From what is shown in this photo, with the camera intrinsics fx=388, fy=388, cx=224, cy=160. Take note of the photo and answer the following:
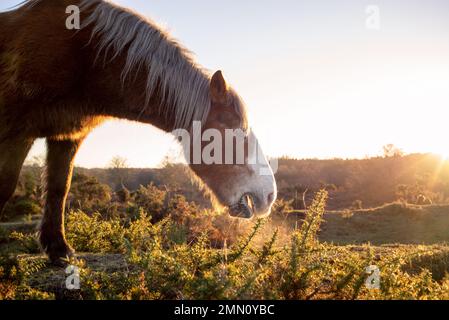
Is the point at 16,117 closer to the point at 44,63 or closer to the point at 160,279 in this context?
the point at 44,63

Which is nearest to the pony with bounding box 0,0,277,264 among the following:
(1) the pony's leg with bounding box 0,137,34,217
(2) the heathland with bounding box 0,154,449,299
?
(1) the pony's leg with bounding box 0,137,34,217

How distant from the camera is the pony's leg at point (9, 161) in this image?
3.70 metres

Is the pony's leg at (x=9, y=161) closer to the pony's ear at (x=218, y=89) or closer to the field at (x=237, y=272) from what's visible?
the field at (x=237, y=272)

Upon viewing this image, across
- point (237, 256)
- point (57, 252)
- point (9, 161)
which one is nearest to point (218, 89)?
point (237, 256)

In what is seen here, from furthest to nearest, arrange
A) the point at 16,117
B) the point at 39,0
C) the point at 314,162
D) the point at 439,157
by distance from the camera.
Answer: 1. the point at 314,162
2. the point at 439,157
3. the point at 39,0
4. the point at 16,117

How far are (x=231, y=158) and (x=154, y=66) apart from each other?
1278 mm

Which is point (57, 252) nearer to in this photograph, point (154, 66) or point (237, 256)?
point (237, 256)

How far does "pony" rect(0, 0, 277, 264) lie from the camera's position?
12.4 feet

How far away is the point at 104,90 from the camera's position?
4133mm

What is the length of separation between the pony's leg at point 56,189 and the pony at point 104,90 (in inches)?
1.0
